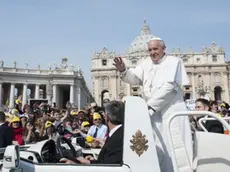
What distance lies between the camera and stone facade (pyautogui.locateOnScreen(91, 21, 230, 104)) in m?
87.1

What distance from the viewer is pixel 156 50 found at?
152 inches

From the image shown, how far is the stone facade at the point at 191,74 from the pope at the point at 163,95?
269ft

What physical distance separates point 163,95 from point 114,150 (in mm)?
925

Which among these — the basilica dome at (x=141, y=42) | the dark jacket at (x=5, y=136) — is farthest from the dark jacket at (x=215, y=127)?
the basilica dome at (x=141, y=42)

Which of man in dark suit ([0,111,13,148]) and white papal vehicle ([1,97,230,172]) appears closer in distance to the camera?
white papal vehicle ([1,97,230,172])

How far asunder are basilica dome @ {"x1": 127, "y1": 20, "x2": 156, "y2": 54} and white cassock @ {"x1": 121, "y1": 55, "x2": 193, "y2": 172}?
91.0 m

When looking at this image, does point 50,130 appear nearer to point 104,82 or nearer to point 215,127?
point 215,127

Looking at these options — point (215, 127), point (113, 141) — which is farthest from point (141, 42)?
point (113, 141)

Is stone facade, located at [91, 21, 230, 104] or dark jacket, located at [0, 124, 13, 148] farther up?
stone facade, located at [91, 21, 230, 104]

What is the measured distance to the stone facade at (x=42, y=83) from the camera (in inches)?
2667

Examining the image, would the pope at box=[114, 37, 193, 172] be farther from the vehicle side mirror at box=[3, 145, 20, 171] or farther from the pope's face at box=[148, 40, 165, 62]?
the vehicle side mirror at box=[3, 145, 20, 171]

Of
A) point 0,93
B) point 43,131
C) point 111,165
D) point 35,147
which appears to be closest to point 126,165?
point 111,165

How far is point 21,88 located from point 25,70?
474 centimetres

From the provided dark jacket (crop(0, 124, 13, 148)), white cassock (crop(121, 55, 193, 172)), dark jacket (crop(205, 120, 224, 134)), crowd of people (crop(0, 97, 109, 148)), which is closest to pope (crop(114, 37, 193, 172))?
white cassock (crop(121, 55, 193, 172))
